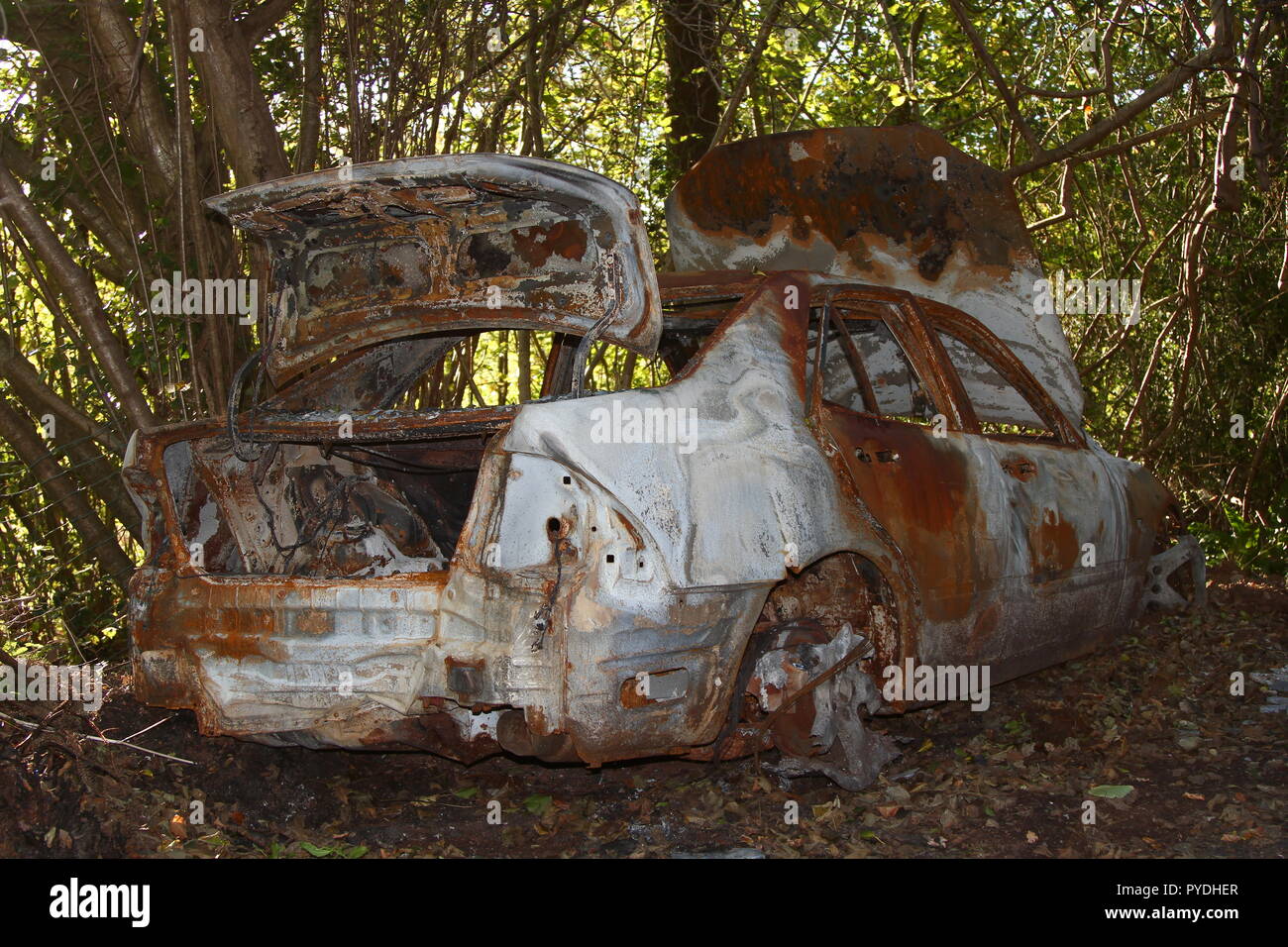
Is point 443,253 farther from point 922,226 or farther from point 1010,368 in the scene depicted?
point 922,226

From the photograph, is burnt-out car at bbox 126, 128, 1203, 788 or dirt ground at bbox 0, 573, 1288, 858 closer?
burnt-out car at bbox 126, 128, 1203, 788

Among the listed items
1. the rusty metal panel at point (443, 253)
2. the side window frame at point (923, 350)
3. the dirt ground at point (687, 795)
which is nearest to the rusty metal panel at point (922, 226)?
the side window frame at point (923, 350)

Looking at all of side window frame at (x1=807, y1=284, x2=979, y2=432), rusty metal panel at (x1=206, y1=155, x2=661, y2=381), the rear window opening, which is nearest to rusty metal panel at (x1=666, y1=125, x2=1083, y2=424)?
side window frame at (x1=807, y1=284, x2=979, y2=432)

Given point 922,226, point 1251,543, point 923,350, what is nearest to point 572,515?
point 923,350

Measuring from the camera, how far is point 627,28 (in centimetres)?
1070

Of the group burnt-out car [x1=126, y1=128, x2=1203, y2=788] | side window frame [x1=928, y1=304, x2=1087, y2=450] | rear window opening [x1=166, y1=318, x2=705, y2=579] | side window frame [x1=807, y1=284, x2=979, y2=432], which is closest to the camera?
burnt-out car [x1=126, y1=128, x2=1203, y2=788]

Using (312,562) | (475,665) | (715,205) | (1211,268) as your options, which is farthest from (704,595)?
(1211,268)

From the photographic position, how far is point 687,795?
4414mm

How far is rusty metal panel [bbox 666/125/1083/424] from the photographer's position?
6.06 m

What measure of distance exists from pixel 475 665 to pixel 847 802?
5.13 feet

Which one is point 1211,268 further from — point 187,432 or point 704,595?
point 187,432

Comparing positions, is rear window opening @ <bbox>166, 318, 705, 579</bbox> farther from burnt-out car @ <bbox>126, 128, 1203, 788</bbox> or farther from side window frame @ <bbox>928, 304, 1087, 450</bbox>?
side window frame @ <bbox>928, 304, 1087, 450</bbox>

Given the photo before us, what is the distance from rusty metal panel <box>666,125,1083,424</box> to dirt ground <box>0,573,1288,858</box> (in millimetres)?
1817
